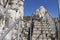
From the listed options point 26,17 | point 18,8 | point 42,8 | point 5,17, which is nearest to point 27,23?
point 26,17

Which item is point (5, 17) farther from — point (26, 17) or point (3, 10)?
point (26, 17)

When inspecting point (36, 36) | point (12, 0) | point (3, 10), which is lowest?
point (36, 36)

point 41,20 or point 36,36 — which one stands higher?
point 41,20

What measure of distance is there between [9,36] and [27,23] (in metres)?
1.12

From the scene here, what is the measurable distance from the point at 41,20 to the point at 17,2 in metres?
0.98

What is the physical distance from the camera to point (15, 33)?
2.97 metres

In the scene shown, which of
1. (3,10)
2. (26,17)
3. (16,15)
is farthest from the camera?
(26,17)

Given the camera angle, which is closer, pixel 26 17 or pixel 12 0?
pixel 12 0

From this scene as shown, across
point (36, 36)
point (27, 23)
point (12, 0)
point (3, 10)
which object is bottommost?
point (36, 36)

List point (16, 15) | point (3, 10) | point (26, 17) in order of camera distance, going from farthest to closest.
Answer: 1. point (26, 17)
2. point (16, 15)
3. point (3, 10)

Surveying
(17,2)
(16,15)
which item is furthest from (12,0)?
(16,15)

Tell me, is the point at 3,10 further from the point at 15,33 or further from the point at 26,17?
the point at 26,17

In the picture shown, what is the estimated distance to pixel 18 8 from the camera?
3195 mm

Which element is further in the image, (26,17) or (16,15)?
(26,17)
